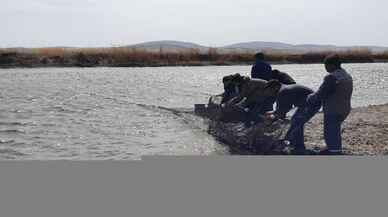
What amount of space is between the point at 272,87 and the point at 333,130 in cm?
197

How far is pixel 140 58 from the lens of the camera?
56.1m

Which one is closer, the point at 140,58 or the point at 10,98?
the point at 10,98

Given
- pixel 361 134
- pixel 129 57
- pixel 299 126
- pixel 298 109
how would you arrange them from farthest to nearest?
pixel 129 57 < pixel 361 134 < pixel 298 109 < pixel 299 126

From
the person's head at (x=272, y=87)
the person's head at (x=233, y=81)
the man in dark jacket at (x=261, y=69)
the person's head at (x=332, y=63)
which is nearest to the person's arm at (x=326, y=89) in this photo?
the person's head at (x=332, y=63)

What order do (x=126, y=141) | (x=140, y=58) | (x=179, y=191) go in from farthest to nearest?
1. (x=140, y=58)
2. (x=126, y=141)
3. (x=179, y=191)

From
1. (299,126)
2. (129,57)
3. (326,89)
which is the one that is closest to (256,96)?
(299,126)

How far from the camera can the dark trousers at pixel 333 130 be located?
933 cm

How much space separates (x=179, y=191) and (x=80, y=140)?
7930mm

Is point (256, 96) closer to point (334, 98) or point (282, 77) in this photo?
point (282, 77)

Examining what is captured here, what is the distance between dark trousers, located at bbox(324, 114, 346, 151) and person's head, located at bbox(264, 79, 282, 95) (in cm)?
171

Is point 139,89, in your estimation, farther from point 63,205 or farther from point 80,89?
point 63,205

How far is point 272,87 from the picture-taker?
36.0 feet

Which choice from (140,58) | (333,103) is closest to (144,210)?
(333,103)

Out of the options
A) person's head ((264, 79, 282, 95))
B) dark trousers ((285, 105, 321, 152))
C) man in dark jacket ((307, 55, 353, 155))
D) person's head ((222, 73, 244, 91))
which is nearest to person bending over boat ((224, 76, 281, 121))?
person's head ((264, 79, 282, 95))
